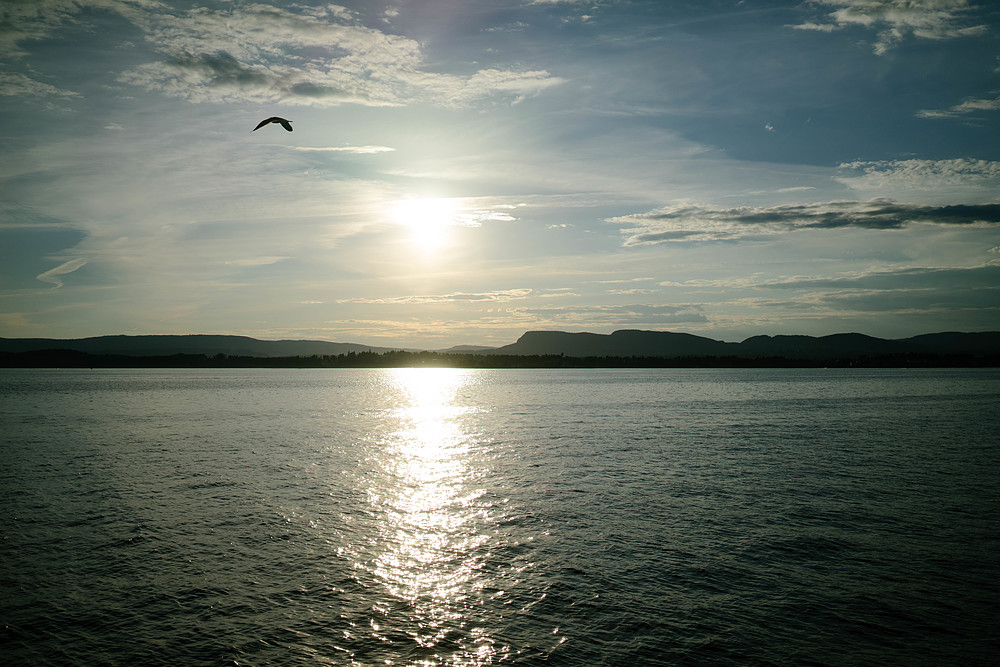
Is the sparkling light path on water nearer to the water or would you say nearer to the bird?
the water

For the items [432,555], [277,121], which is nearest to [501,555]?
[432,555]

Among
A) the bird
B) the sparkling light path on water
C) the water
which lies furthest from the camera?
the bird

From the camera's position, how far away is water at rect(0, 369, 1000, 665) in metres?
14.5

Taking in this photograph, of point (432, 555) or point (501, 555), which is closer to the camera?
point (501, 555)

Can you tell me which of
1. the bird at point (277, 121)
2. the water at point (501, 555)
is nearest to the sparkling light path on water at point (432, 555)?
the water at point (501, 555)

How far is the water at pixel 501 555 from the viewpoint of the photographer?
47.5 ft

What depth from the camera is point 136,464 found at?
3925cm

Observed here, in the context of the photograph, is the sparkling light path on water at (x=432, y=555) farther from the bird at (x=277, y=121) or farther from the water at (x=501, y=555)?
the bird at (x=277, y=121)

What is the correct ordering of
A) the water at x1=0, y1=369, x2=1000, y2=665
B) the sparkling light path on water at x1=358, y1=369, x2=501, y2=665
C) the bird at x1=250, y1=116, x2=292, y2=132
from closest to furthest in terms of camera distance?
the water at x1=0, y1=369, x2=1000, y2=665
the sparkling light path on water at x1=358, y1=369, x2=501, y2=665
the bird at x1=250, y1=116, x2=292, y2=132

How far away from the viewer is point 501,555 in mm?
20969

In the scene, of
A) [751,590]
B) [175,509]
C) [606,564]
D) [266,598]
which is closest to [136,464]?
[175,509]

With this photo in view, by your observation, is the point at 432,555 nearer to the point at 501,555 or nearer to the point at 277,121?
the point at 501,555

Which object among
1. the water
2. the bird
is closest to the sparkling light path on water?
the water

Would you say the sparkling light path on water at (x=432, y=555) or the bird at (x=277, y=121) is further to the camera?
the bird at (x=277, y=121)
